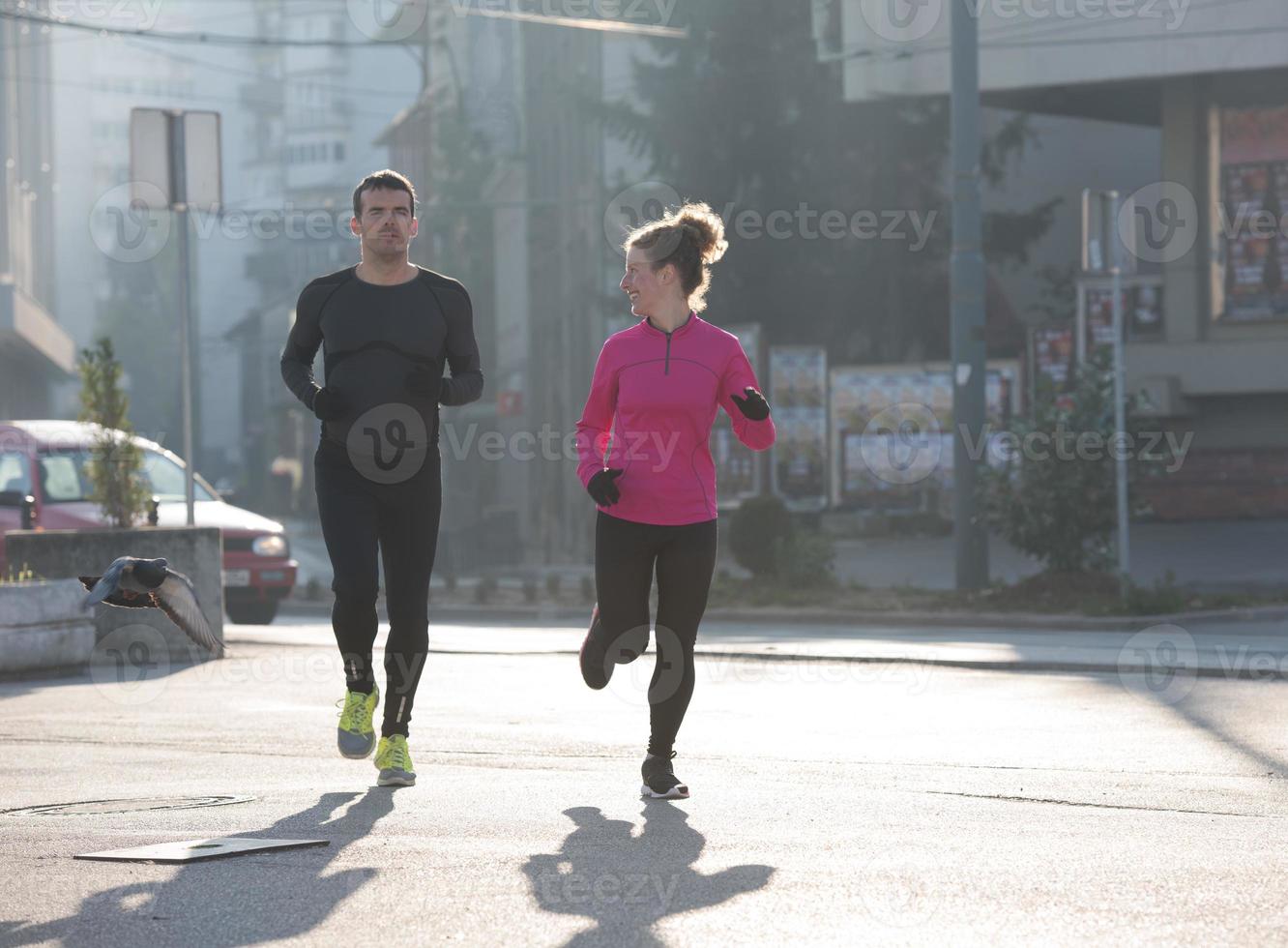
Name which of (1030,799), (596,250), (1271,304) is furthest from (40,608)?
(596,250)

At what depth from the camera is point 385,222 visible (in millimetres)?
6789

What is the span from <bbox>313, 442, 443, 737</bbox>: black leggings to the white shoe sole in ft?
2.86

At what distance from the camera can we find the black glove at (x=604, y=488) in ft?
21.1

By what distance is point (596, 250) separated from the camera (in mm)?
34344

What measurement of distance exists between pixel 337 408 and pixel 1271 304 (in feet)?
73.9

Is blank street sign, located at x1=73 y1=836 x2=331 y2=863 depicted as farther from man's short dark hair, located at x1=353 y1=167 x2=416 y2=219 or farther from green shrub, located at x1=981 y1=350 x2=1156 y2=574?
green shrub, located at x1=981 y1=350 x2=1156 y2=574

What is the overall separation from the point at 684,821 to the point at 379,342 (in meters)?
1.93

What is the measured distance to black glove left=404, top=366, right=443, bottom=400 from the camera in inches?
264

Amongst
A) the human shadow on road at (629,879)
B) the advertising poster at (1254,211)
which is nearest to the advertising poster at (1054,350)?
the advertising poster at (1254,211)

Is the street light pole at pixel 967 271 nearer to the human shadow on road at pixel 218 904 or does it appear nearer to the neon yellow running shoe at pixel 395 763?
the neon yellow running shoe at pixel 395 763

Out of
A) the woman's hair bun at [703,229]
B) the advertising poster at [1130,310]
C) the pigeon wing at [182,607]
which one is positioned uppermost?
the advertising poster at [1130,310]

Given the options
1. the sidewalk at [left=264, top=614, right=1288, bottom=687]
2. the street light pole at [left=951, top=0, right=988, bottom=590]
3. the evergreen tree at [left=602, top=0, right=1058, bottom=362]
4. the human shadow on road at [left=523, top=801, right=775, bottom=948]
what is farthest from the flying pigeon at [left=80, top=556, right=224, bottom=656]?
the evergreen tree at [left=602, top=0, right=1058, bottom=362]

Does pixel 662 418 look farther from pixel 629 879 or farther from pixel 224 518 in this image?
pixel 224 518

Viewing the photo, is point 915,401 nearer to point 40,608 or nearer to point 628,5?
point 628,5
